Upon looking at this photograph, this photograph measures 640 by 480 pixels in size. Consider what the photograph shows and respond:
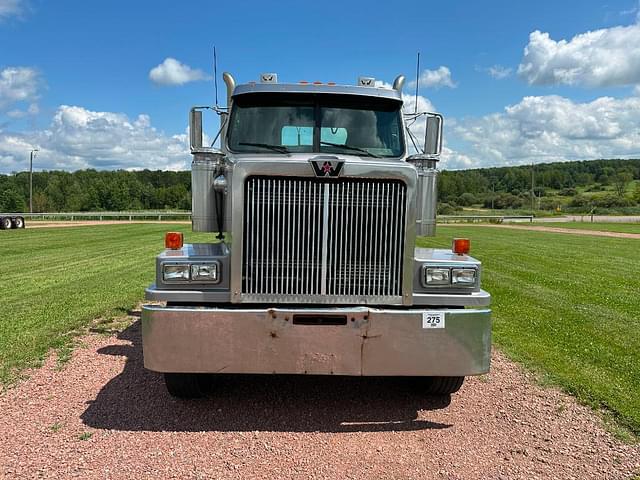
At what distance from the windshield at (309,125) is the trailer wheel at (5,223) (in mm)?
36752

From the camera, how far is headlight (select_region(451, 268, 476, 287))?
4.38 meters

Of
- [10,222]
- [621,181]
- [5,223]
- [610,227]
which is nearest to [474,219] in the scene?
[610,227]

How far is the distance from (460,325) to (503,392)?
156 cm

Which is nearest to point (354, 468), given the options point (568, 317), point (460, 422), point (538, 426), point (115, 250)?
point (460, 422)

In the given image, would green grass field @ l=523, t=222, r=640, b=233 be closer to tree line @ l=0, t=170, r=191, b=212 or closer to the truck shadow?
the truck shadow

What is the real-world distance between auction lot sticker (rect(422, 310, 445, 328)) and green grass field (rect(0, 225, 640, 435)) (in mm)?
1873

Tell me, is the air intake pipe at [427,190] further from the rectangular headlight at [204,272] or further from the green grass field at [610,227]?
the green grass field at [610,227]

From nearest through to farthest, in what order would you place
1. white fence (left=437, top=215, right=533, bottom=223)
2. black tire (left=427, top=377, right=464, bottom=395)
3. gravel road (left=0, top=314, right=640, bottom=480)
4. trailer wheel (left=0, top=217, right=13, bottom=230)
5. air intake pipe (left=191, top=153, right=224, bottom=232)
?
gravel road (left=0, top=314, right=640, bottom=480), black tire (left=427, top=377, right=464, bottom=395), air intake pipe (left=191, top=153, right=224, bottom=232), trailer wheel (left=0, top=217, right=13, bottom=230), white fence (left=437, top=215, right=533, bottom=223)

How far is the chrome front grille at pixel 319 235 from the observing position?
4.05 m

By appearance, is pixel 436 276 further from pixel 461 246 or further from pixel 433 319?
pixel 461 246

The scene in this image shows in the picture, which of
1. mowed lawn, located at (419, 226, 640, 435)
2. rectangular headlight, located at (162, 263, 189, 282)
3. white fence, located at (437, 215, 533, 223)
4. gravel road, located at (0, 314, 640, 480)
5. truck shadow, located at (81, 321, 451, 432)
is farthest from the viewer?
white fence, located at (437, 215, 533, 223)

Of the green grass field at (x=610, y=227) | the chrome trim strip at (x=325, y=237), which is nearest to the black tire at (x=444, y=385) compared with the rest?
the chrome trim strip at (x=325, y=237)

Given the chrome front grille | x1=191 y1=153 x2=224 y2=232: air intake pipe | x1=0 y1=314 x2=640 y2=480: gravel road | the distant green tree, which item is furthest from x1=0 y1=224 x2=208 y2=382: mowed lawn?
the distant green tree

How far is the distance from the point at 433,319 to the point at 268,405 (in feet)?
5.63
